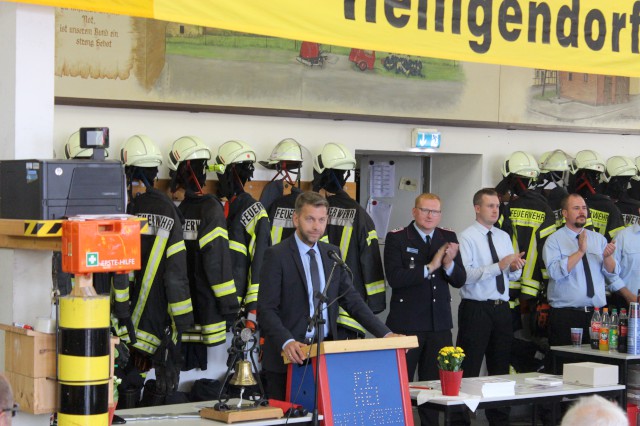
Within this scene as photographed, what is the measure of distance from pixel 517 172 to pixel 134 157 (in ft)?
12.5

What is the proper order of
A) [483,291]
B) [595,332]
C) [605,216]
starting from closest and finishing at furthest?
[595,332]
[483,291]
[605,216]

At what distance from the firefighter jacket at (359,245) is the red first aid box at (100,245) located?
Result: 4.19 metres

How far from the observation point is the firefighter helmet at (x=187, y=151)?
7.99m

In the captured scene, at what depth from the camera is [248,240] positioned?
838 cm

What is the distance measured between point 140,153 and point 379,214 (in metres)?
3.08

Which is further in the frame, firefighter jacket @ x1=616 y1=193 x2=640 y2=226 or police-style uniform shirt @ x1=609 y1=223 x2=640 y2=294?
firefighter jacket @ x1=616 y1=193 x2=640 y2=226

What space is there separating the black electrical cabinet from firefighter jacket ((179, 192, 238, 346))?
125 inches

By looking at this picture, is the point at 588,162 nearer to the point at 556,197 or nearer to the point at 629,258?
the point at 556,197

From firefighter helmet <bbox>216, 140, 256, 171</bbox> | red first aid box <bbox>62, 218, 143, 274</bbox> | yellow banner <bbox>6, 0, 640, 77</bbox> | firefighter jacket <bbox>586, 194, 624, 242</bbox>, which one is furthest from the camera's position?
firefighter jacket <bbox>586, 194, 624, 242</bbox>

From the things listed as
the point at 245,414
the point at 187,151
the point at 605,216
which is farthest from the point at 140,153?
the point at 605,216

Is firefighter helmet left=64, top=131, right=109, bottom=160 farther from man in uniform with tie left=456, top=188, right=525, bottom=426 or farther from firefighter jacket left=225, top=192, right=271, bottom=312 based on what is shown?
man in uniform with tie left=456, top=188, right=525, bottom=426

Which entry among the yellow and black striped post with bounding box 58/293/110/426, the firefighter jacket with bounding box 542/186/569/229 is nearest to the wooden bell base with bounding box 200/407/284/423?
the yellow and black striped post with bounding box 58/293/110/426

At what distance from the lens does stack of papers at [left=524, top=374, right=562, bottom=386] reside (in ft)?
23.6

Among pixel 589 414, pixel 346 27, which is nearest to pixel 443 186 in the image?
pixel 346 27
